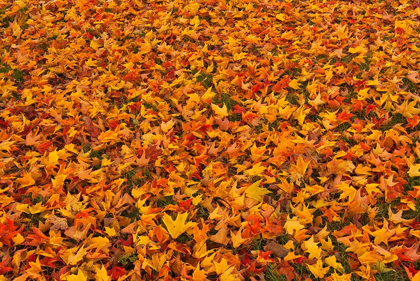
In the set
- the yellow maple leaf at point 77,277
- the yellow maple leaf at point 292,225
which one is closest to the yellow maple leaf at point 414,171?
the yellow maple leaf at point 292,225

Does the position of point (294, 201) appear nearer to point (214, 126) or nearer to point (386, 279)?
point (386, 279)

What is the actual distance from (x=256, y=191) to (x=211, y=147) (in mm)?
498

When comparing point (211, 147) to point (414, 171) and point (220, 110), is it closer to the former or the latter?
point (220, 110)

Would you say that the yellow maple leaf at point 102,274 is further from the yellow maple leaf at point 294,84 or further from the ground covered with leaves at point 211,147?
the yellow maple leaf at point 294,84

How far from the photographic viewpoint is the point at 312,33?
154 inches

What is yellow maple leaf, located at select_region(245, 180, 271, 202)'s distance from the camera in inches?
88.4

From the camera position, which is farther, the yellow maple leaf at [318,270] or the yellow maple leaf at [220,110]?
the yellow maple leaf at [220,110]

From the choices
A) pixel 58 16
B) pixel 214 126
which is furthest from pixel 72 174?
pixel 58 16

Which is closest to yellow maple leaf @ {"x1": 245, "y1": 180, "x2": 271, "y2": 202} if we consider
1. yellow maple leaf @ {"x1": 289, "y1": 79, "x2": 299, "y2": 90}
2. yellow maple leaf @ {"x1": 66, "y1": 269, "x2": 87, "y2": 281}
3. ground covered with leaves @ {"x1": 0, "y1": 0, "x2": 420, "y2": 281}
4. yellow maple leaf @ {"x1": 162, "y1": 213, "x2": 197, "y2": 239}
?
ground covered with leaves @ {"x1": 0, "y1": 0, "x2": 420, "y2": 281}

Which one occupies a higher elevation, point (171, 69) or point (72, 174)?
point (171, 69)

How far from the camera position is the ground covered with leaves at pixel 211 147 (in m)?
1.96

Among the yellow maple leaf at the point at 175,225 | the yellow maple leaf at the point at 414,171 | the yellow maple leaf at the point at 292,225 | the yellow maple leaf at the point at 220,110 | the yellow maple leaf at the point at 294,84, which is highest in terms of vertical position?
the yellow maple leaf at the point at 294,84

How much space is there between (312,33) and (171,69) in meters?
1.61

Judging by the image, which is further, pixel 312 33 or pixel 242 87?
pixel 312 33
